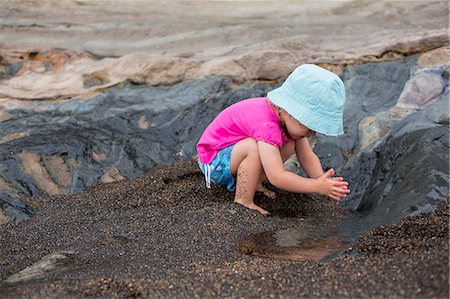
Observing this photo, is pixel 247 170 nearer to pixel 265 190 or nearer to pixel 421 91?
pixel 265 190

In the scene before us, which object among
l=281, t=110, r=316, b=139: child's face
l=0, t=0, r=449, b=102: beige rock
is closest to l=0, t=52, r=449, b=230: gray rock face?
l=0, t=0, r=449, b=102: beige rock

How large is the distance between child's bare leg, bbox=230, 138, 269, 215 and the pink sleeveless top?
61 millimetres

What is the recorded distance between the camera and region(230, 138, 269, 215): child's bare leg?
3.75 m

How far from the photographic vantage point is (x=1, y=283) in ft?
9.18

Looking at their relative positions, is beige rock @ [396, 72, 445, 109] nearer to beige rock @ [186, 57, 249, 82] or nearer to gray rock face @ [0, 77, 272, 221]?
gray rock face @ [0, 77, 272, 221]

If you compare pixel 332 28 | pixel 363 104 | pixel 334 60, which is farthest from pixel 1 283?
pixel 332 28

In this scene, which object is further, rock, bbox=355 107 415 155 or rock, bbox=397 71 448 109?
rock, bbox=397 71 448 109

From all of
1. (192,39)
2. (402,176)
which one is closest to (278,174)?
(402,176)

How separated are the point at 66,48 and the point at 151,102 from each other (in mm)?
1146

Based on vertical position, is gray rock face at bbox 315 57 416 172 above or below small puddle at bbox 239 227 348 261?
above

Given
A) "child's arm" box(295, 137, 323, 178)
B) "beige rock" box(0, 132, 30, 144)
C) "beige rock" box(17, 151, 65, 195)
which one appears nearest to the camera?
"child's arm" box(295, 137, 323, 178)

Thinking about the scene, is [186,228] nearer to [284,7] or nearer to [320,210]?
[320,210]

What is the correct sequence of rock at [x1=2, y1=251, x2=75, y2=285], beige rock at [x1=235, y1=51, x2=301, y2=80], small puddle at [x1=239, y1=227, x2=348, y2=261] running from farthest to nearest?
beige rock at [x1=235, y1=51, x2=301, y2=80] < small puddle at [x1=239, y1=227, x2=348, y2=261] < rock at [x1=2, y1=251, x2=75, y2=285]

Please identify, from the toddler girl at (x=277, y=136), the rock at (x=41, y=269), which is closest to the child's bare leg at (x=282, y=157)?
the toddler girl at (x=277, y=136)
